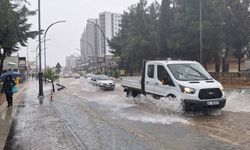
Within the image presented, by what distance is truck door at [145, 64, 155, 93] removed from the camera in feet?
58.7

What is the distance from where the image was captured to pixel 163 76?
55.8 ft

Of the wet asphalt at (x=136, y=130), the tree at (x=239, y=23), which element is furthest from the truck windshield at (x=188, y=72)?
the tree at (x=239, y=23)

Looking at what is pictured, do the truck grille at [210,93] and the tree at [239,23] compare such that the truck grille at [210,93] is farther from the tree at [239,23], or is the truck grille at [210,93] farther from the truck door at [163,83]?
the tree at [239,23]

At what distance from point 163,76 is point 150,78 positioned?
4.06 ft

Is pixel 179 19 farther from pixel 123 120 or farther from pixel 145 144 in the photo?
pixel 145 144

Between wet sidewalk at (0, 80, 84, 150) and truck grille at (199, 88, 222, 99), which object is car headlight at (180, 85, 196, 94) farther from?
wet sidewalk at (0, 80, 84, 150)

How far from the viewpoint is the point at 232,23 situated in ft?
145

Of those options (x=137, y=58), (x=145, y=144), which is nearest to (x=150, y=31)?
(x=137, y=58)

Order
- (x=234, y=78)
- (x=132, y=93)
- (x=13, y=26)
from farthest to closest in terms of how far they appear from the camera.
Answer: (x=234, y=78) < (x=13, y=26) < (x=132, y=93)

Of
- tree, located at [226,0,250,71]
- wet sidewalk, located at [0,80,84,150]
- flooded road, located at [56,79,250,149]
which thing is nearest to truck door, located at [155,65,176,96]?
flooded road, located at [56,79,250,149]

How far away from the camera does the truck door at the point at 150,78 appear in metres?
17.9

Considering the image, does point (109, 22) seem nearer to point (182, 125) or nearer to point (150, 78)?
point (150, 78)

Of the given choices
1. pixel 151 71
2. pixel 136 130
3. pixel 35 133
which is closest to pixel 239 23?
pixel 151 71

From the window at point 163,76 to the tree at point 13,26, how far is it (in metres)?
6.77
